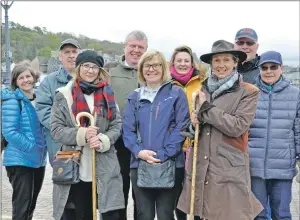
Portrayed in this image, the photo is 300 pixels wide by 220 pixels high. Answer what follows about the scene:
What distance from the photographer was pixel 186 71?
4.34 m

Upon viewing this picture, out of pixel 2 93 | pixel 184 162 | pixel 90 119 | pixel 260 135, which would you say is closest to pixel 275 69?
pixel 260 135

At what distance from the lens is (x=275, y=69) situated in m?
3.97

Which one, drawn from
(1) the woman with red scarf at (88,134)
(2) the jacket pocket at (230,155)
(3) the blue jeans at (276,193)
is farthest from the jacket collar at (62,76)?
(3) the blue jeans at (276,193)

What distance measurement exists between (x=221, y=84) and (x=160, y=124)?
660 millimetres

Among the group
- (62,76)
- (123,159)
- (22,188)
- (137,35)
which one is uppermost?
(137,35)

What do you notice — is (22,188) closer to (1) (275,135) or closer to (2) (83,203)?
(2) (83,203)

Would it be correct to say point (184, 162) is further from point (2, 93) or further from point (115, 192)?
point (2, 93)

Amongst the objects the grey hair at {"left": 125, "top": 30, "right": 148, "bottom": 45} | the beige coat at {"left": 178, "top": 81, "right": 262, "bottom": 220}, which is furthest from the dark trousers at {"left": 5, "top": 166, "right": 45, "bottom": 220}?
the beige coat at {"left": 178, "top": 81, "right": 262, "bottom": 220}

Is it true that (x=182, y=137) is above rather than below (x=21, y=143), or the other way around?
above

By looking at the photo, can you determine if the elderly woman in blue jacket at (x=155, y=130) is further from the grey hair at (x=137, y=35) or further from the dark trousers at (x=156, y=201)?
the grey hair at (x=137, y=35)

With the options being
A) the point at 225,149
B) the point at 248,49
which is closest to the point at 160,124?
the point at 225,149

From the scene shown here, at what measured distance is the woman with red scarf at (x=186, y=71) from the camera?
4.31 m

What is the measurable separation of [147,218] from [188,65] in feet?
5.48

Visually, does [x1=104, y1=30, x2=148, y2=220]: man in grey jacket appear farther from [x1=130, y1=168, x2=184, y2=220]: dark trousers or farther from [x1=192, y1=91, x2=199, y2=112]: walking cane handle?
[x1=192, y1=91, x2=199, y2=112]: walking cane handle
